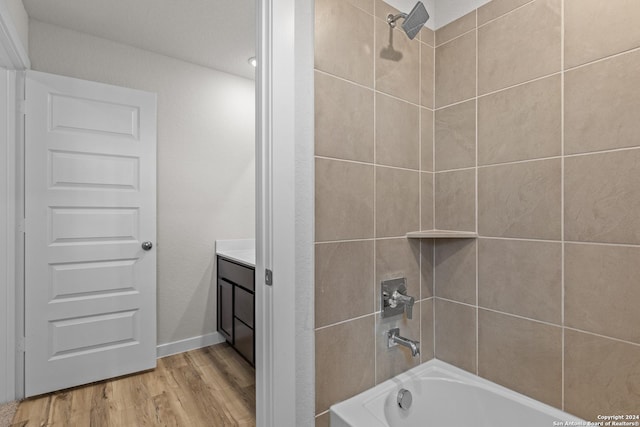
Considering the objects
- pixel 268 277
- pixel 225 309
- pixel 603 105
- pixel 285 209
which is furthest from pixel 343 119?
pixel 225 309

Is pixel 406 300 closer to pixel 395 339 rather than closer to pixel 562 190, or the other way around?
pixel 395 339

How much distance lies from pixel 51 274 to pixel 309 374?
190cm

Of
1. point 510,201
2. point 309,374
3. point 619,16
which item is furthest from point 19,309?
point 619,16

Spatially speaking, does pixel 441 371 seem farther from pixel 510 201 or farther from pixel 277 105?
pixel 277 105

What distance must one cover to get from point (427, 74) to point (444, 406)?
5.00ft

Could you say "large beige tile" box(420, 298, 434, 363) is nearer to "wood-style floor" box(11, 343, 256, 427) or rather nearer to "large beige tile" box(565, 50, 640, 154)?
"large beige tile" box(565, 50, 640, 154)

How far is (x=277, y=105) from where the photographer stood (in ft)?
3.48

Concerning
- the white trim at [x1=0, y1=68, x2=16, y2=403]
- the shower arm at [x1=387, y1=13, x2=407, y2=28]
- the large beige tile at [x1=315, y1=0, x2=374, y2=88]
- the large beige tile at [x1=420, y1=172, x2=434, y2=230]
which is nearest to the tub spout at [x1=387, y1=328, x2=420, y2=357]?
the large beige tile at [x1=420, y1=172, x2=434, y2=230]

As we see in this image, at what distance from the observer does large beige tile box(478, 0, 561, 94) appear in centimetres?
117

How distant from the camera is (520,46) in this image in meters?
1.25

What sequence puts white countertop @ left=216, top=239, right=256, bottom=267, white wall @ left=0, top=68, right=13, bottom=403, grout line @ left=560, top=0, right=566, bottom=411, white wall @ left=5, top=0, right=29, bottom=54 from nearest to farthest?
grout line @ left=560, top=0, right=566, bottom=411, white wall @ left=5, top=0, right=29, bottom=54, white wall @ left=0, top=68, right=13, bottom=403, white countertop @ left=216, top=239, right=256, bottom=267

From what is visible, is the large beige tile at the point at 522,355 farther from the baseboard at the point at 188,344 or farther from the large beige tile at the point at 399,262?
the baseboard at the point at 188,344

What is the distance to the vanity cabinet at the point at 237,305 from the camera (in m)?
2.14

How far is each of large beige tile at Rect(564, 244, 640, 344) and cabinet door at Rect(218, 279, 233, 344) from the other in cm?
A: 211
